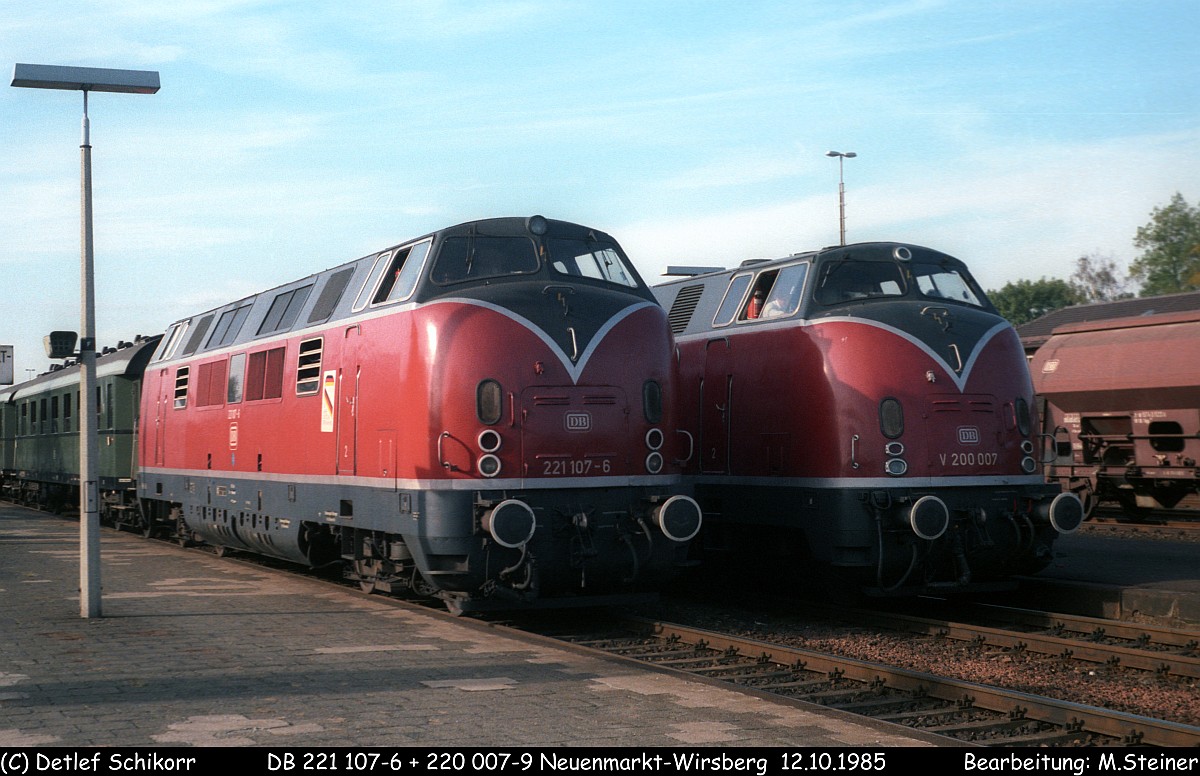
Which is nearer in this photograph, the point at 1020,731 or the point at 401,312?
the point at 1020,731

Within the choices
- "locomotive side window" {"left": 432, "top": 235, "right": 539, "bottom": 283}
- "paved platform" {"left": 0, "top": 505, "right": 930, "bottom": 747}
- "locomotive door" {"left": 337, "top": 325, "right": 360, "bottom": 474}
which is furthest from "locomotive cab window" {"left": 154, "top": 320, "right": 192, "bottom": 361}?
"locomotive side window" {"left": 432, "top": 235, "right": 539, "bottom": 283}

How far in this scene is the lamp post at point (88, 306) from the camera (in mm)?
12172

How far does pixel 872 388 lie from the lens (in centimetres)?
1237

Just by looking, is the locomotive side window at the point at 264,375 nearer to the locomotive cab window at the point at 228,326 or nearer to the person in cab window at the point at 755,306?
the locomotive cab window at the point at 228,326

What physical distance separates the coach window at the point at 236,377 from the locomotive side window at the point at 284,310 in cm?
61

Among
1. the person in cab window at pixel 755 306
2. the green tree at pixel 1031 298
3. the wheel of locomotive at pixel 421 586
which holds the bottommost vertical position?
the wheel of locomotive at pixel 421 586

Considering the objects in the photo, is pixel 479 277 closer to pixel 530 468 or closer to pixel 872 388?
pixel 530 468

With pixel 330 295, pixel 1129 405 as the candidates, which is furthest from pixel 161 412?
pixel 1129 405

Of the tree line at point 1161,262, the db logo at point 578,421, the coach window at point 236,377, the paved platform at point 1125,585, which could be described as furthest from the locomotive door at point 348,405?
the tree line at point 1161,262

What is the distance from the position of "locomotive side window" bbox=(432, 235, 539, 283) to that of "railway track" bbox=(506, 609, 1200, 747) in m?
3.60

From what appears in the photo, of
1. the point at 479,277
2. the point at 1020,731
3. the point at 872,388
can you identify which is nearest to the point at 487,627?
the point at 479,277

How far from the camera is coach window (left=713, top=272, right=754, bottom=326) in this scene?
14.4 m

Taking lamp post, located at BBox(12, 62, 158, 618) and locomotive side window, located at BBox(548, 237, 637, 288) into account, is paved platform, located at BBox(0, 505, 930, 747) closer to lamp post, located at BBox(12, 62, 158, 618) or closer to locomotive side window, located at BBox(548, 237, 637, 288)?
lamp post, located at BBox(12, 62, 158, 618)

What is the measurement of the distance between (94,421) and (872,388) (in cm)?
794
